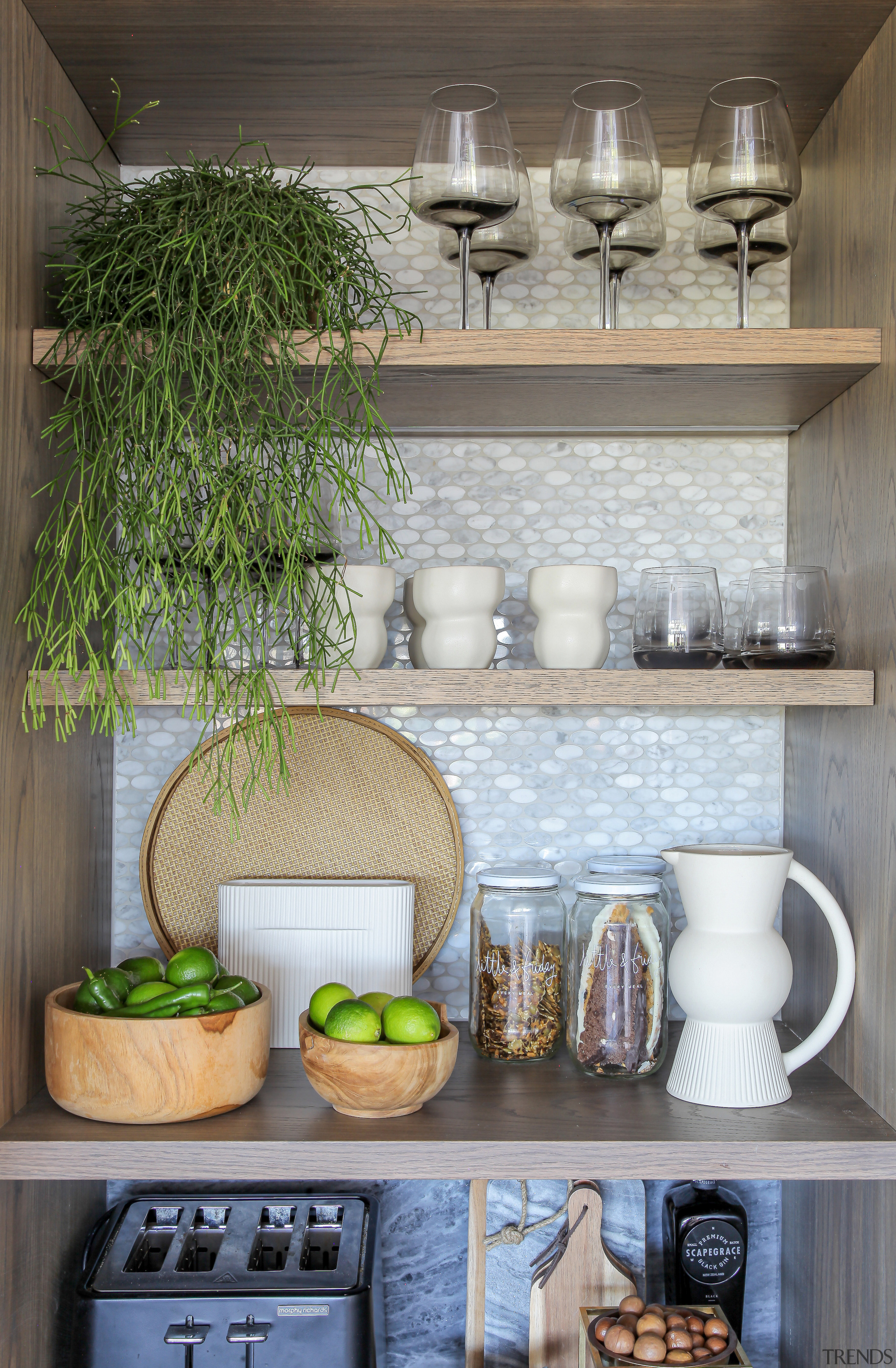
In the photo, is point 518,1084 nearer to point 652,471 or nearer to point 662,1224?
point 662,1224

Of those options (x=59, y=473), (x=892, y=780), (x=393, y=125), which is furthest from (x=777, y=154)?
(x=59, y=473)

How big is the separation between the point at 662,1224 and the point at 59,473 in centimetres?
114

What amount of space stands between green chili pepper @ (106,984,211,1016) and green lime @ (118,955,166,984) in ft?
0.20

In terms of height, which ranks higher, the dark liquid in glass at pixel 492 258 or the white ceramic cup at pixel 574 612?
the dark liquid in glass at pixel 492 258

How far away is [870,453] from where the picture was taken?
107cm

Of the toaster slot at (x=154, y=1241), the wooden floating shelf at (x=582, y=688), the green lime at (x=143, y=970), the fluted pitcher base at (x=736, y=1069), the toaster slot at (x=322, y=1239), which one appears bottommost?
the toaster slot at (x=154, y=1241)

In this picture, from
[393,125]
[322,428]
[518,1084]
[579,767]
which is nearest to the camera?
[322,428]

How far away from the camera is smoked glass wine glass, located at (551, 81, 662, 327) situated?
102 cm

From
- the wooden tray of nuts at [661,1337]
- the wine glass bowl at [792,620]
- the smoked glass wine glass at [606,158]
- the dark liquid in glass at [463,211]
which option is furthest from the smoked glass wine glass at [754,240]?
the wooden tray of nuts at [661,1337]

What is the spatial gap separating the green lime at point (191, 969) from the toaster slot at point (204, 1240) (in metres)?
0.30

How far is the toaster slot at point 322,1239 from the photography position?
1.08 metres

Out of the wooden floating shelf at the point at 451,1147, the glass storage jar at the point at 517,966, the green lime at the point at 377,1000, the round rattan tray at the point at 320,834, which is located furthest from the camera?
the round rattan tray at the point at 320,834

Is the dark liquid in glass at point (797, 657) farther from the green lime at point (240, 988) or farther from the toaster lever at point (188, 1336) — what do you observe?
the toaster lever at point (188, 1336)

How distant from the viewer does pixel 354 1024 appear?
99cm
